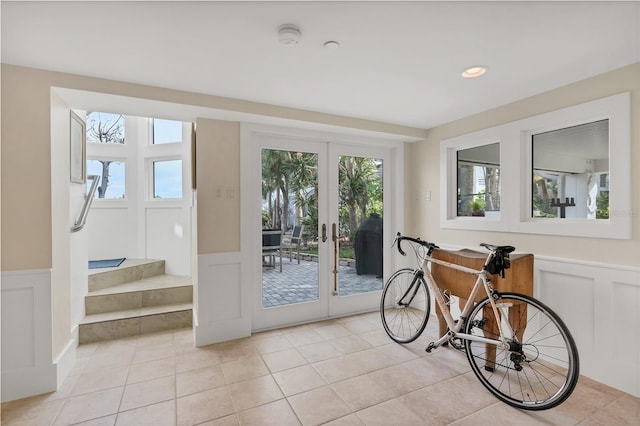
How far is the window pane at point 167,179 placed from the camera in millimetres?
4387

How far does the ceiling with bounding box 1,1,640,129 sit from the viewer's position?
61.2 inches

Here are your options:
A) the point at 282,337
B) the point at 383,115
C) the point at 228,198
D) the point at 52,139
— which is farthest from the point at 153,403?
the point at 383,115

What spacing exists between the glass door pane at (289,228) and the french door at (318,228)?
0.01 meters

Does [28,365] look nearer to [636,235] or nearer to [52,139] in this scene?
[52,139]

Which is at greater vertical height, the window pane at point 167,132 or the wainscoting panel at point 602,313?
the window pane at point 167,132

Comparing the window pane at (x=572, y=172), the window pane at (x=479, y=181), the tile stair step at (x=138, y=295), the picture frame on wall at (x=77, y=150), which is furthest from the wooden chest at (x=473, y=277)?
the picture frame on wall at (x=77, y=150)

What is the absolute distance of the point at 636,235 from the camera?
7.08ft

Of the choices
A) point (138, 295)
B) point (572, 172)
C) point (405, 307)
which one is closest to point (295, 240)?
point (405, 307)

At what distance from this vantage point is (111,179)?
442 centimetres

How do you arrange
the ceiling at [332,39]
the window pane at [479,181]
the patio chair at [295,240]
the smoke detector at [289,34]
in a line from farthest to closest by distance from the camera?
the patio chair at [295,240] → the window pane at [479,181] → the smoke detector at [289,34] → the ceiling at [332,39]

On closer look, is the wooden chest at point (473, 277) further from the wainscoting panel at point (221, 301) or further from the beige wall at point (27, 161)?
the beige wall at point (27, 161)

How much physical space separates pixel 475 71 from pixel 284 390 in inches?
104

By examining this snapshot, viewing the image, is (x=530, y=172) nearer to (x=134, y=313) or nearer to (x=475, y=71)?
(x=475, y=71)

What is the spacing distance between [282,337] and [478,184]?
262 cm
